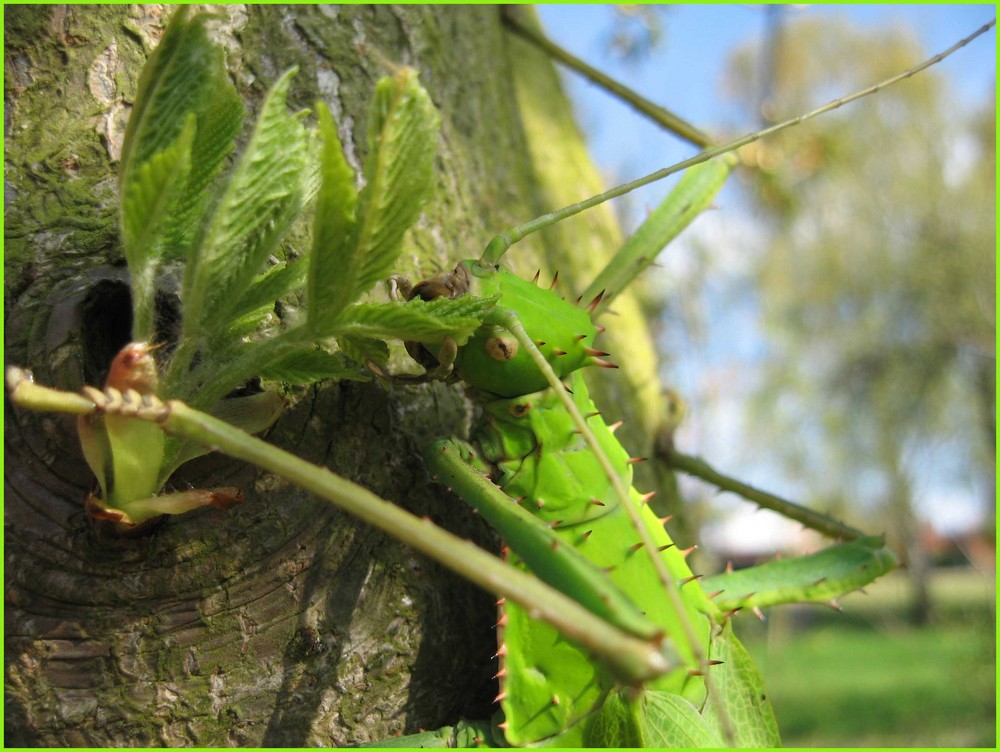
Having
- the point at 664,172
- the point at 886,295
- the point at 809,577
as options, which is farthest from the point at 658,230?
the point at 886,295

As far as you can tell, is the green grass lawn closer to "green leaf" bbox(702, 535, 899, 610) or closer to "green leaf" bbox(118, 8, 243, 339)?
"green leaf" bbox(702, 535, 899, 610)

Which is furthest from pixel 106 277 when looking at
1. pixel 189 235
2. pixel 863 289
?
pixel 863 289

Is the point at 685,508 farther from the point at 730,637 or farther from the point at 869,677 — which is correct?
the point at 869,677

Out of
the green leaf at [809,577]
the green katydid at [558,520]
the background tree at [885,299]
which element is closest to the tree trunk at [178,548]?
the green katydid at [558,520]

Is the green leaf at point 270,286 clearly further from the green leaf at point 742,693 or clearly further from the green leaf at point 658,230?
the green leaf at point 742,693

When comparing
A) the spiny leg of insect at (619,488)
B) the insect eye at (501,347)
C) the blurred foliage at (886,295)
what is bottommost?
the spiny leg of insect at (619,488)

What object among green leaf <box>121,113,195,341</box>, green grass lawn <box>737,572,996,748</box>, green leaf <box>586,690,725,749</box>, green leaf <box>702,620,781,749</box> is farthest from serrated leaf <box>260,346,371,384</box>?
green grass lawn <box>737,572,996,748</box>
